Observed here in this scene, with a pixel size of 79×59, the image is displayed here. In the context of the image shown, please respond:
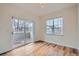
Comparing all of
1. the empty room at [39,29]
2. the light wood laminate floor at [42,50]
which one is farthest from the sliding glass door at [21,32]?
the light wood laminate floor at [42,50]

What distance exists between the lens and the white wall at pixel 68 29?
205cm

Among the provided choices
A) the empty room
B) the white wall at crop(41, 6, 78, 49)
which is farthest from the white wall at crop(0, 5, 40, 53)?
the white wall at crop(41, 6, 78, 49)

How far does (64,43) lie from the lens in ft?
7.00

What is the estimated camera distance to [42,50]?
2111 mm

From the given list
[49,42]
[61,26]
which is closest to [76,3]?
[61,26]

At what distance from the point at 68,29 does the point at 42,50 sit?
0.77 m

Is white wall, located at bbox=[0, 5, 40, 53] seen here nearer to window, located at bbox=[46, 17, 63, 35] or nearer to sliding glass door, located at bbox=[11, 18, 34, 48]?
sliding glass door, located at bbox=[11, 18, 34, 48]

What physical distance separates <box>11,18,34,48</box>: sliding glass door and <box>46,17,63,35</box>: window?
1.28ft

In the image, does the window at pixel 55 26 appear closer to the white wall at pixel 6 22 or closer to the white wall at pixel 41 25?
the white wall at pixel 41 25

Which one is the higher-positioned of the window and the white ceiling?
the white ceiling

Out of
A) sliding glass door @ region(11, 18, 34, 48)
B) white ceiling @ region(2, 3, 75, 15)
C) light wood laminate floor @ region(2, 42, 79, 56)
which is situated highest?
white ceiling @ region(2, 3, 75, 15)

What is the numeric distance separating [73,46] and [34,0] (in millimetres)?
1323

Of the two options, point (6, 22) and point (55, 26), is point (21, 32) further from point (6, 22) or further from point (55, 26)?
point (55, 26)

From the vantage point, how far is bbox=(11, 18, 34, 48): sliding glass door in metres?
2.08
